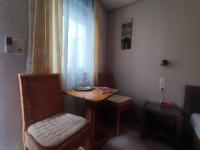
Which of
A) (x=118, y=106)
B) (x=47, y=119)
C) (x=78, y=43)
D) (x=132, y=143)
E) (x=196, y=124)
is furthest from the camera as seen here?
(x=78, y=43)

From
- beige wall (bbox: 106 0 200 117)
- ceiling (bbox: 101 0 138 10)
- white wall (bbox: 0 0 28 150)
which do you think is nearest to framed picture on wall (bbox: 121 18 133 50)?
beige wall (bbox: 106 0 200 117)

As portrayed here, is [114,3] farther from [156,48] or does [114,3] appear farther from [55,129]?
[55,129]

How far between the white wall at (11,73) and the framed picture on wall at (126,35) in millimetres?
1741

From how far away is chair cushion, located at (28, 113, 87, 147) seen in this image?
953 mm

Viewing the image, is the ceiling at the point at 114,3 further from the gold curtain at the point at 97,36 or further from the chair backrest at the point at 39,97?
the chair backrest at the point at 39,97

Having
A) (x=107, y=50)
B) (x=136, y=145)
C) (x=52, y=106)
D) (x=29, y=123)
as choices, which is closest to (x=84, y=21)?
(x=107, y=50)

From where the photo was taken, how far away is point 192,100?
1797 mm

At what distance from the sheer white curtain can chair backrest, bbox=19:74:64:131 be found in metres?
0.37

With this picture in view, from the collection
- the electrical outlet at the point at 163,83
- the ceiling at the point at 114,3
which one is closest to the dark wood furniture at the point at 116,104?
the electrical outlet at the point at 163,83

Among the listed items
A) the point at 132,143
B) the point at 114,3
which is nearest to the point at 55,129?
the point at 132,143

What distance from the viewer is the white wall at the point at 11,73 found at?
4.00 ft

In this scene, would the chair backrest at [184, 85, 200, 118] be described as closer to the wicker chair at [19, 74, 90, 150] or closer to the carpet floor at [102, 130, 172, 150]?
the carpet floor at [102, 130, 172, 150]

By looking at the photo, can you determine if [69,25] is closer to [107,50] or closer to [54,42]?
[54,42]

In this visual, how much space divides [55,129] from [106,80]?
1510 millimetres
